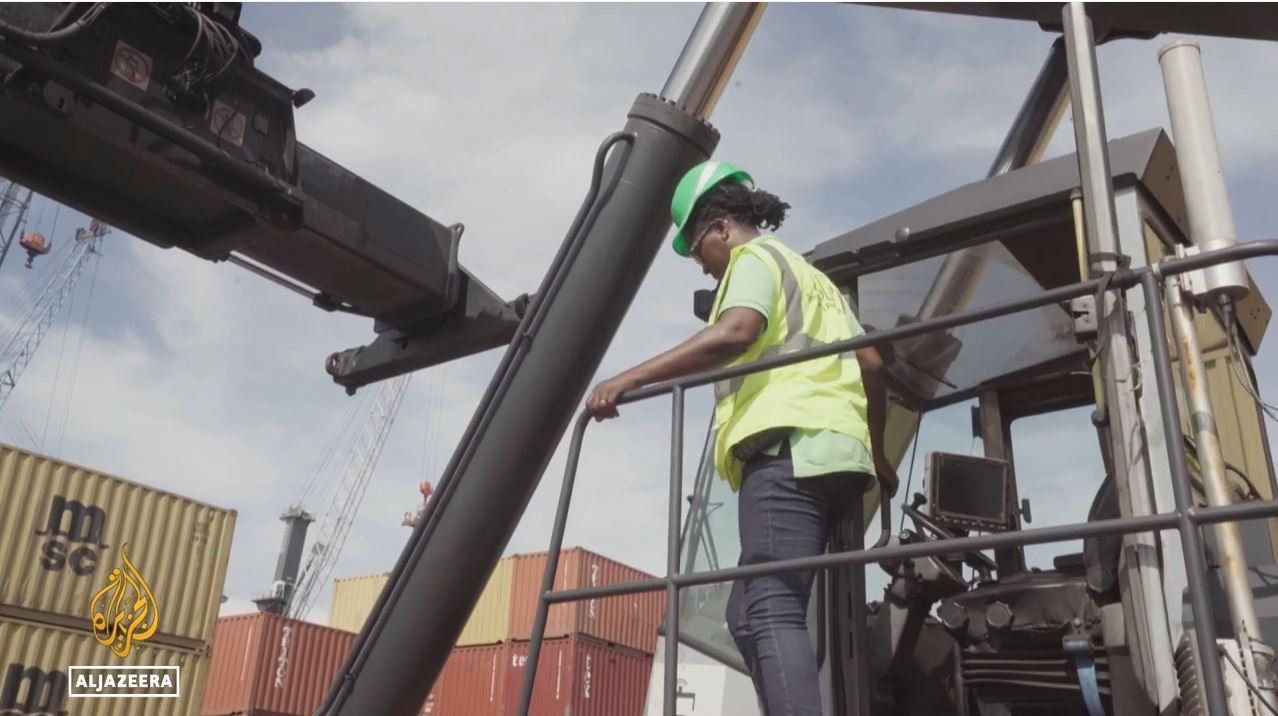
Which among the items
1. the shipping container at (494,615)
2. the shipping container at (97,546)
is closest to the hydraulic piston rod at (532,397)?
the shipping container at (97,546)

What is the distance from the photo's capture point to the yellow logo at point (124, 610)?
14102 millimetres

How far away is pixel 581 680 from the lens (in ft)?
59.5

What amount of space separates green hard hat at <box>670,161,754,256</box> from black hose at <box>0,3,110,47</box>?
7.11 ft

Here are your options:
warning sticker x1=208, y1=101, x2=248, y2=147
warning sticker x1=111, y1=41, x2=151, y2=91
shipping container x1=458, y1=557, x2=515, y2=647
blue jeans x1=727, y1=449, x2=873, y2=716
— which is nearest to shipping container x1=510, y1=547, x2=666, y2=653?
shipping container x1=458, y1=557, x2=515, y2=647

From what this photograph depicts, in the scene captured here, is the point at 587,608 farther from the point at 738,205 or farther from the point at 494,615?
the point at 738,205

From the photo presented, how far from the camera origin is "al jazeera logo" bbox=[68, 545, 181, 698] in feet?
45.2

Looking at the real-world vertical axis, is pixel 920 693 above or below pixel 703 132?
below

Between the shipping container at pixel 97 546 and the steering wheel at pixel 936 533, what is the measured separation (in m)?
12.7

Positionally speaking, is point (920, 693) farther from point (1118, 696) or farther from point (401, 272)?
point (401, 272)

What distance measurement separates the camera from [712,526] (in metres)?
3.73

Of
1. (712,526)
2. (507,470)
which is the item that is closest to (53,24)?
(507,470)

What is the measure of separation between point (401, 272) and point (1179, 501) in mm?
3506

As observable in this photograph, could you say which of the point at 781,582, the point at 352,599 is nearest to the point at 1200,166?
the point at 781,582

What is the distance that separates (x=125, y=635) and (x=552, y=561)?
13.3 metres
